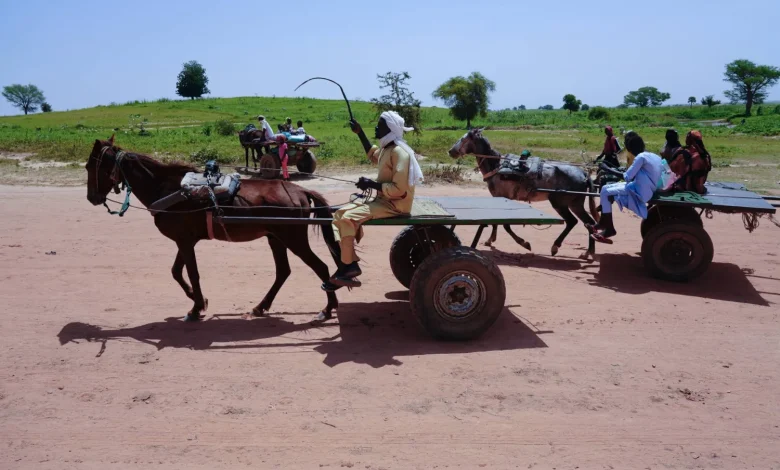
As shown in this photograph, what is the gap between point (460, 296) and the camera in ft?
22.4

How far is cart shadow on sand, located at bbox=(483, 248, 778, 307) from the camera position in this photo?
9008 mm

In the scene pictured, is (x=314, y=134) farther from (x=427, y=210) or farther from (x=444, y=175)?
(x=427, y=210)

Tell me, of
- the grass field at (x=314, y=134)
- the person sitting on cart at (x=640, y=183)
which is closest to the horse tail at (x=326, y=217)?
the person sitting on cart at (x=640, y=183)

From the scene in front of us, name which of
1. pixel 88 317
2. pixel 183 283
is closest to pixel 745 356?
pixel 183 283

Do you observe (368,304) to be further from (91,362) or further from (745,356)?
(745,356)

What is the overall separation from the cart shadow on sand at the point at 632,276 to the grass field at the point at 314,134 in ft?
34.3

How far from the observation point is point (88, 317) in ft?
24.7

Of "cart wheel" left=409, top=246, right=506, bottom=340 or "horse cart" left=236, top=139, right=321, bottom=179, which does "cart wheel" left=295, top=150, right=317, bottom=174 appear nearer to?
"horse cart" left=236, top=139, right=321, bottom=179

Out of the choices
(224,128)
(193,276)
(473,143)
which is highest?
(224,128)

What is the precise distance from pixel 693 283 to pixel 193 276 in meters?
7.22

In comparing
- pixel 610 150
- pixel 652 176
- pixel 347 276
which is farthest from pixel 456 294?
pixel 610 150

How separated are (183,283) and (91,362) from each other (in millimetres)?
1608

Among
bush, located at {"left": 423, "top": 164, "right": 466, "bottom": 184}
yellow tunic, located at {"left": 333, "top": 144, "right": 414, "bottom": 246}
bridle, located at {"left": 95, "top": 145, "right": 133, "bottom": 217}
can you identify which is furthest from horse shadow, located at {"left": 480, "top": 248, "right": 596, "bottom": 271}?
bush, located at {"left": 423, "top": 164, "right": 466, "bottom": 184}

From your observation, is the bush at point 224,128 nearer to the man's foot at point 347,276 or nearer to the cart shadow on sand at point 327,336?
the cart shadow on sand at point 327,336
